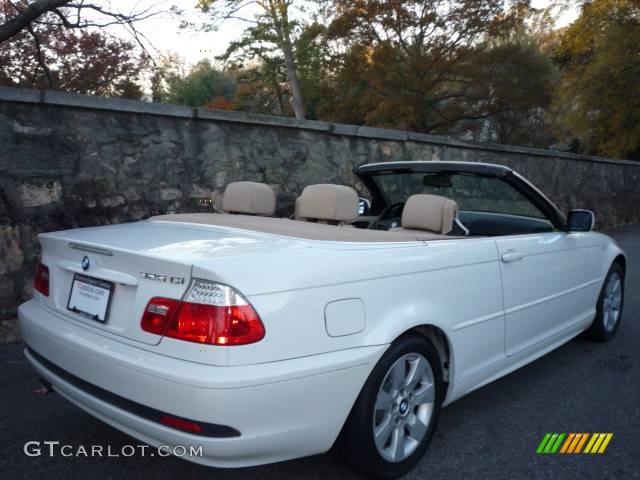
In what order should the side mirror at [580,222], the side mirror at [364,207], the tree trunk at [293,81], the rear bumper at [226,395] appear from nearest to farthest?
the rear bumper at [226,395]
the side mirror at [580,222]
the side mirror at [364,207]
the tree trunk at [293,81]

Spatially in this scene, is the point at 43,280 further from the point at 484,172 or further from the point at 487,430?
the point at 484,172

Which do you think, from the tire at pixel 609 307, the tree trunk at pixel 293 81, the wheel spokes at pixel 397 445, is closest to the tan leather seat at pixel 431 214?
the wheel spokes at pixel 397 445

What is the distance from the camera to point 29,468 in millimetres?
2389

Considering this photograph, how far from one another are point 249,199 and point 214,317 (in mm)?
1531

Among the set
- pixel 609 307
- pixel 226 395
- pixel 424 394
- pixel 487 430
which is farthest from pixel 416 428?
pixel 609 307

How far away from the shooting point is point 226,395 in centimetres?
177

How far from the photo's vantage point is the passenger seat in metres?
2.85

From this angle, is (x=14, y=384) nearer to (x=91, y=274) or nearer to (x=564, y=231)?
(x=91, y=274)

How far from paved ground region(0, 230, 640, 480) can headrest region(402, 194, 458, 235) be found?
3.46 feet

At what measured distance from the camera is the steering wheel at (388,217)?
407 centimetres

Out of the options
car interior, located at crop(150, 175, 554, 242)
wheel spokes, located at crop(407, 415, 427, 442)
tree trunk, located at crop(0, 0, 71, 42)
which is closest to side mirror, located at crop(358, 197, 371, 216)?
car interior, located at crop(150, 175, 554, 242)

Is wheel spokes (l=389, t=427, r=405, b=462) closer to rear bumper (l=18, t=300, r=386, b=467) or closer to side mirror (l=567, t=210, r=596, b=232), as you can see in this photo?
rear bumper (l=18, t=300, r=386, b=467)

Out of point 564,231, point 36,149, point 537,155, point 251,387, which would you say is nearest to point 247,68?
point 537,155

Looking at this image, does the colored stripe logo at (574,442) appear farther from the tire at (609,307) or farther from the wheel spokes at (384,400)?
the tire at (609,307)
